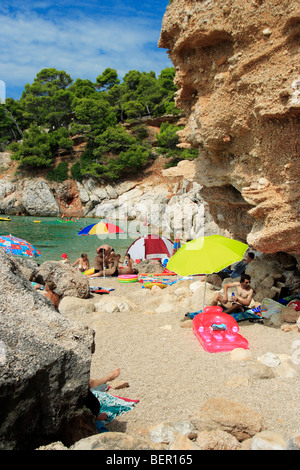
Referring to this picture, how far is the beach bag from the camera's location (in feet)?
23.9

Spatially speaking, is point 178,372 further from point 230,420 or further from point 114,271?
point 114,271

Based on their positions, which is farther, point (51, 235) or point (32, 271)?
point (51, 235)

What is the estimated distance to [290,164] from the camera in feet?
21.0

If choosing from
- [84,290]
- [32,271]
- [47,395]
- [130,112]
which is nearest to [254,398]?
[47,395]

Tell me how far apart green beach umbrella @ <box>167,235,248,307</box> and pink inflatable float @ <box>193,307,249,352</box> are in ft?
2.91

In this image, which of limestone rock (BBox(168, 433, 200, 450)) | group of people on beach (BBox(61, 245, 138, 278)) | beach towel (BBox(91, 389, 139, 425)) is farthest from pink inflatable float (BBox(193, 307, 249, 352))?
group of people on beach (BBox(61, 245, 138, 278))

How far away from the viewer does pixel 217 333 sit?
232 inches

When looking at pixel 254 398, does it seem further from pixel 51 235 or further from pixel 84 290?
pixel 51 235

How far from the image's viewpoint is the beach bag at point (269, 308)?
7.27 metres

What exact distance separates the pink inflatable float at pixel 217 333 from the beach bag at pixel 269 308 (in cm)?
163

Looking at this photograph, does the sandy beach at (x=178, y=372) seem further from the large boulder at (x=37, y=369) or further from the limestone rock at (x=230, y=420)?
the large boulder at (x=37, y=369)

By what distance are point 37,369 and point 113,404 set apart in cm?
171

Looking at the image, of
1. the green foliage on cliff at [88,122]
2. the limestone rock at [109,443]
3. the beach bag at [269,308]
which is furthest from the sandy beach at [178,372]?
the green foliage on cliff at [88,122]
